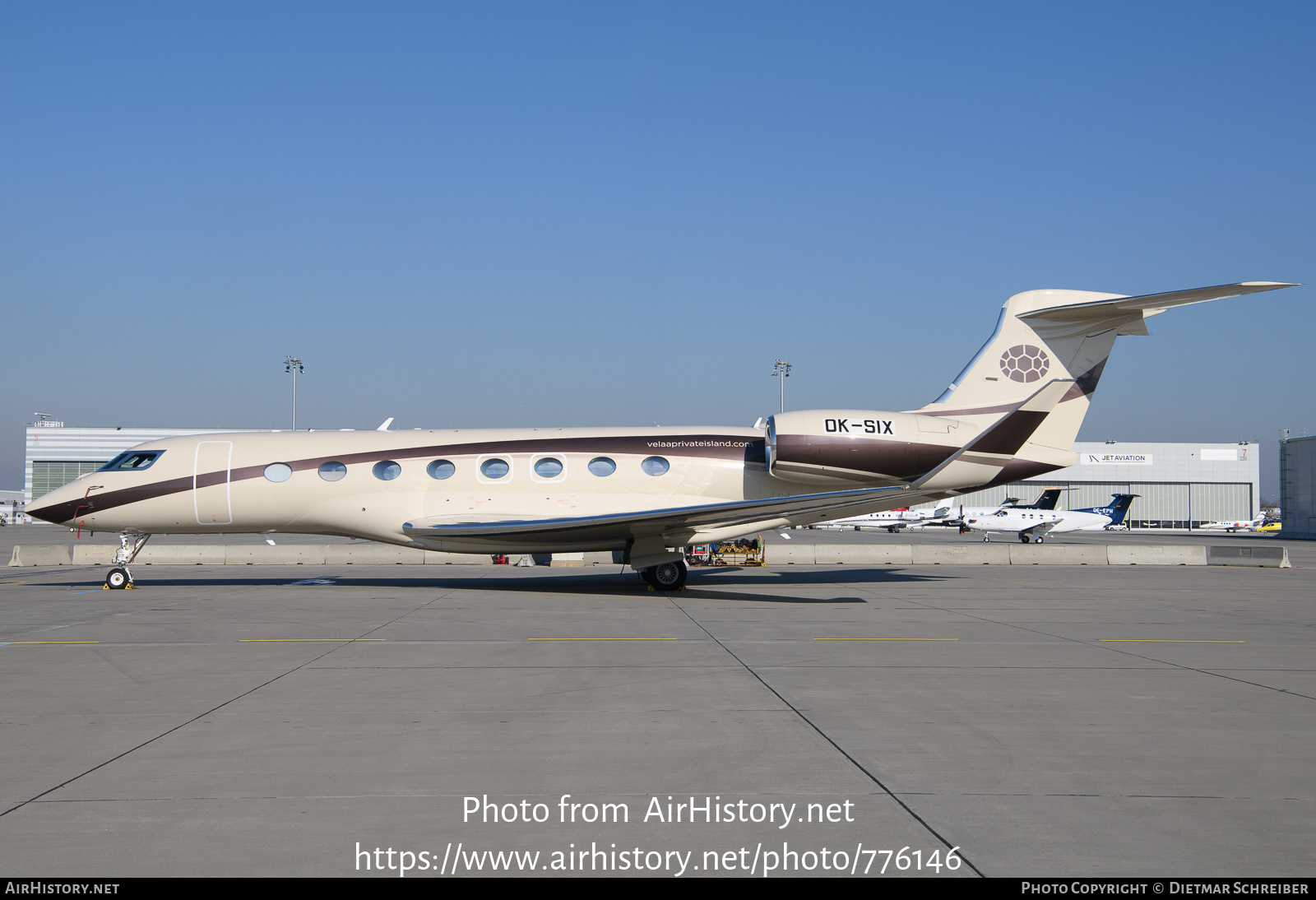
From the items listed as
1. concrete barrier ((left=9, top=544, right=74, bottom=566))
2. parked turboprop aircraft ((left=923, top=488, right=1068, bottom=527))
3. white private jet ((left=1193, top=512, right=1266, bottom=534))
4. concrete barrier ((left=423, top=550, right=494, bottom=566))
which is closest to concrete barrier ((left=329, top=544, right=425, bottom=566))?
concrete barrier ((left=423, top=550, right=494, bottom=566))

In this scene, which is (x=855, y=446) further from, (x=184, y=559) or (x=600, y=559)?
(x=184, y=559)

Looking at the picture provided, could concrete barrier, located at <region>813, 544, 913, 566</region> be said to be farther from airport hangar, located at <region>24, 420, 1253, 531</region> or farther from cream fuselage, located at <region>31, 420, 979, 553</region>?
airport hangar, located at <region>24, 420, 1253, 531</region>

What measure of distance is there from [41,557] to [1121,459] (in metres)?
86.4

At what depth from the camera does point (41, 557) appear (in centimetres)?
2673

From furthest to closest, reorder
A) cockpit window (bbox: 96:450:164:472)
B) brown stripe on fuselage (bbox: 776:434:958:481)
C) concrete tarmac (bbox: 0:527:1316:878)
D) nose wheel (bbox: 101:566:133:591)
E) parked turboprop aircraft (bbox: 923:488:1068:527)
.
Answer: parked turboprop aircraft (bbox: 923:488:1068:527)
cockpit window (bbox: 96:450:164:472)
nose wheel (bbox: 101:566:133:591)
brown stripe on fuselage (bbox: 776:434:958:481)
concrete tarmac (bbox: 0:527:1316:878)

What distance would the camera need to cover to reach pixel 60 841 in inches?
166

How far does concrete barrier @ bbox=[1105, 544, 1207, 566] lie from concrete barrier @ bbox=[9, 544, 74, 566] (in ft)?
106

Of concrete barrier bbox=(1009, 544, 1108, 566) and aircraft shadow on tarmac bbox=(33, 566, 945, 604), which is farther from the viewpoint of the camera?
concrete barrier bbox=(1009, 544, 1108, 566)

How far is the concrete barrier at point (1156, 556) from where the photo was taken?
28672mm

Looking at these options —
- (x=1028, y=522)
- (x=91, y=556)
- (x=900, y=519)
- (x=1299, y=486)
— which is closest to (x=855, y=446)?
(x=91, y=556)

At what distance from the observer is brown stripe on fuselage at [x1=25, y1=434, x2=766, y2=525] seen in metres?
17.9

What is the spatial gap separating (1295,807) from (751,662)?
17.4ft

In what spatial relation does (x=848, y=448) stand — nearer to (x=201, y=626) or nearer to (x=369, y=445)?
(x=369, y=445)

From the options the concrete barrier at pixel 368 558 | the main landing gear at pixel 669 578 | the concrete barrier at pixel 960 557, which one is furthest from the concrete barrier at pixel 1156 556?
Result: the concrete barrier at pixel 368 558
